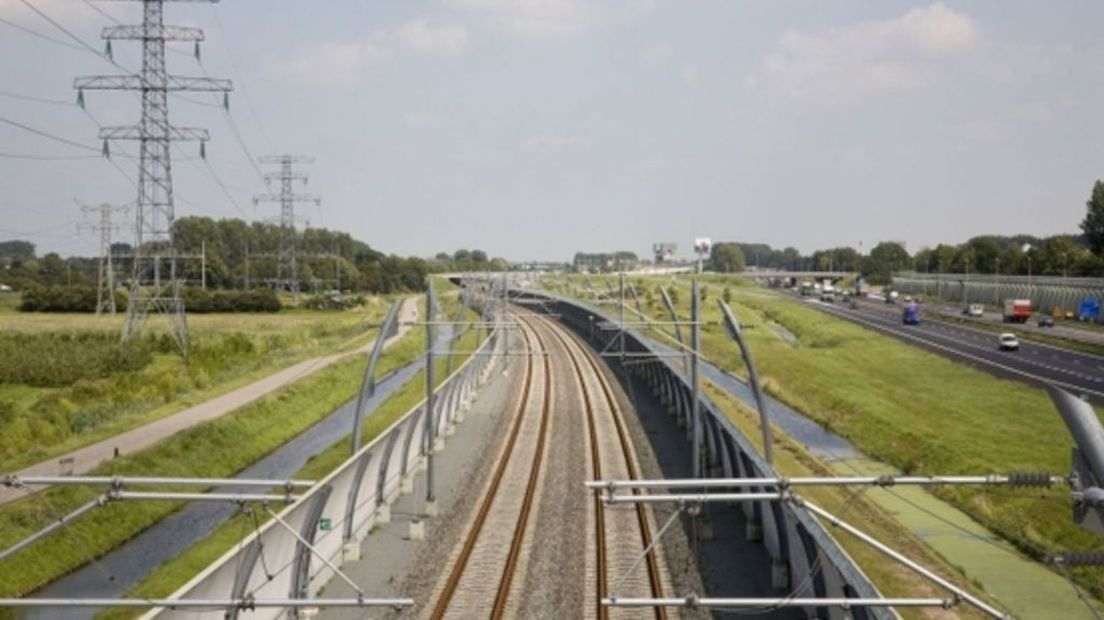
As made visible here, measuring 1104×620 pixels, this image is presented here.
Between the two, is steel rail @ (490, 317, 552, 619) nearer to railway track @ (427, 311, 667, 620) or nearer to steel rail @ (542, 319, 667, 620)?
railway track @ (427, 311, 667, 620)

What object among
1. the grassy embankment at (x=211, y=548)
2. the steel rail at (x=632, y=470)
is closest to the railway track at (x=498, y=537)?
the steel rail at (x=632, y=470)

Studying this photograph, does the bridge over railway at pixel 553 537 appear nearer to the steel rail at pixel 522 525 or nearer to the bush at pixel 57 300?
the steel rail at pixel 522 525

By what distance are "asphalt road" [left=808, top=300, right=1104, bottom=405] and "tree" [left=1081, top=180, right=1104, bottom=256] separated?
3067 centimetres

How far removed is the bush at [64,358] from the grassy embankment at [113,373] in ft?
0.20

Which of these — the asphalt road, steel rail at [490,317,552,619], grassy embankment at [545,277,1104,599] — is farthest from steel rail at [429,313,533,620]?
the asphalt road

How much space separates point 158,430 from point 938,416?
115ft

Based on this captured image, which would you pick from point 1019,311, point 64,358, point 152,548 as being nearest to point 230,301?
point 64,358

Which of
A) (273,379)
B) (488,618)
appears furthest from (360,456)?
(273,379)

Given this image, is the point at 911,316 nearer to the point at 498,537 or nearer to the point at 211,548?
the point at 498,537

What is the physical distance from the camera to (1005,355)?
74.4 metres

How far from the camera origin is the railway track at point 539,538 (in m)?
21.1

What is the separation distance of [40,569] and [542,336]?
7561 centimetres

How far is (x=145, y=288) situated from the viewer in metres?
77.4

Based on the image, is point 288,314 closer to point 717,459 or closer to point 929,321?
point 929,321
